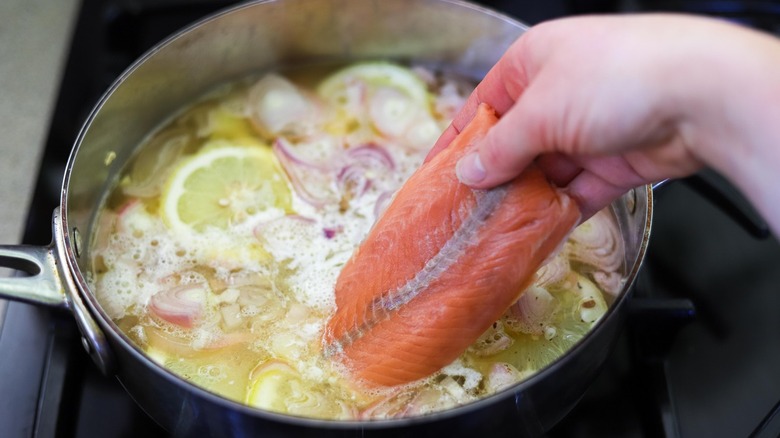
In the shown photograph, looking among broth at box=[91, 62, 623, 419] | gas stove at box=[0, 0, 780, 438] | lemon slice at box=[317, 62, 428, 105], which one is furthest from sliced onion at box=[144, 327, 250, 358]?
lemon slice at box=[317, 62, 428, 105]

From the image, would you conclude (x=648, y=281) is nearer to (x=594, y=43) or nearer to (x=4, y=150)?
(x=594, y=43)

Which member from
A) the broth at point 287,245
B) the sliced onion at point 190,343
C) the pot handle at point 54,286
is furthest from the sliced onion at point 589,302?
the pot handle at point 54,286

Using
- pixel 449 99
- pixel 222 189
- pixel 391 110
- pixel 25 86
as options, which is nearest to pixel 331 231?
pixel 222 189

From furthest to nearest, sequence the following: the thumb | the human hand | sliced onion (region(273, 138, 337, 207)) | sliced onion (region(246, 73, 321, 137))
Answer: sliced onion (region(246, 73, 321, 137)), sliced onion (region(273, 138, 337, 207)), the thumb, the human hand

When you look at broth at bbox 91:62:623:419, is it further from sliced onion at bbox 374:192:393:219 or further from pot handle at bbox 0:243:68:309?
pot handle at bbox 0:243:68:309

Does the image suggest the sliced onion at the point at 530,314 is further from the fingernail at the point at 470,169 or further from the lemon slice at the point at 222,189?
the lemon slice at the point at 222,189

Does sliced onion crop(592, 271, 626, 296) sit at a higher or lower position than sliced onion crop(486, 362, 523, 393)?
higher

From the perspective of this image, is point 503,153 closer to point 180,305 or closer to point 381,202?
point 381,202
